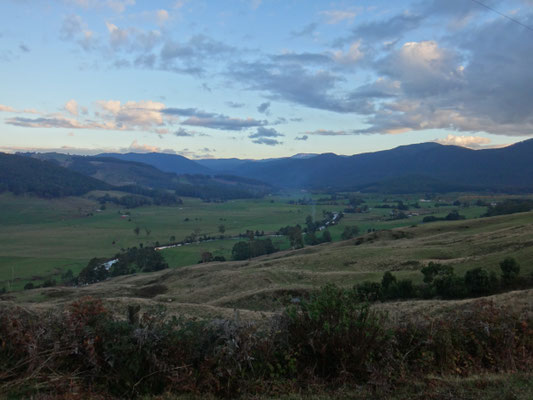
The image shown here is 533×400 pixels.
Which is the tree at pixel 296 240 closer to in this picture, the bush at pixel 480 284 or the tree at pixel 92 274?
the tree at pixel 92 274

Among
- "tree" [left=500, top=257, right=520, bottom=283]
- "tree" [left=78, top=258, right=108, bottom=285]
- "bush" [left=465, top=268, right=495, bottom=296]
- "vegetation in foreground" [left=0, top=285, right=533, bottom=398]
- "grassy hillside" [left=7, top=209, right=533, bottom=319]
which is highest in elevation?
"vegetation in foreground" [left=0, top=285, right=533, bottom=398]

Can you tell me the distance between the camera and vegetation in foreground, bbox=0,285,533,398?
24.6ft

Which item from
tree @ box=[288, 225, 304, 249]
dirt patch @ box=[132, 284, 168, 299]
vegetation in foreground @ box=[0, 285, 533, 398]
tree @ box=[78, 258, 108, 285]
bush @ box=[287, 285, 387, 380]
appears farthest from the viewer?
tree @ box=[288, 225, 304, 249]

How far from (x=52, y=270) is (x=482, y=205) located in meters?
181

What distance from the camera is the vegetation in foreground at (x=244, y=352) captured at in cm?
749

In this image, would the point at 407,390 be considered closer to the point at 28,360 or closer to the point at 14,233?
the point at 28,360

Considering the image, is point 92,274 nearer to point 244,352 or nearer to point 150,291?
point 150,291

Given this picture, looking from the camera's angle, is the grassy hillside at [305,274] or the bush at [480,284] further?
the grassy hillside at [305,274]

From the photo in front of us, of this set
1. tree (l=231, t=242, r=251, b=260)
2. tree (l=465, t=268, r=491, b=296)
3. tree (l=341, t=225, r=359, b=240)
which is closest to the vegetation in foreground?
tree (l=465, t=268, r=491, b=296)

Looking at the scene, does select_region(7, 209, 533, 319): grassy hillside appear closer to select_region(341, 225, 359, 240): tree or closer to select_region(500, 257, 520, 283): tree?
select_region(500, 257, 520, 283): tree

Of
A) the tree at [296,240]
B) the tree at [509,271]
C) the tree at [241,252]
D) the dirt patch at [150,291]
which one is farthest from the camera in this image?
the tree at [296,240]

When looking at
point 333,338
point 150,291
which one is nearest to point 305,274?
point 150,291

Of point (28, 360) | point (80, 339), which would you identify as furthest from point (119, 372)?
point (28, 360)

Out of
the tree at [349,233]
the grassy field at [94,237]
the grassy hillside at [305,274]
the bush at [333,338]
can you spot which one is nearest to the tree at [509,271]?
the grassy hillside at [305,274]
